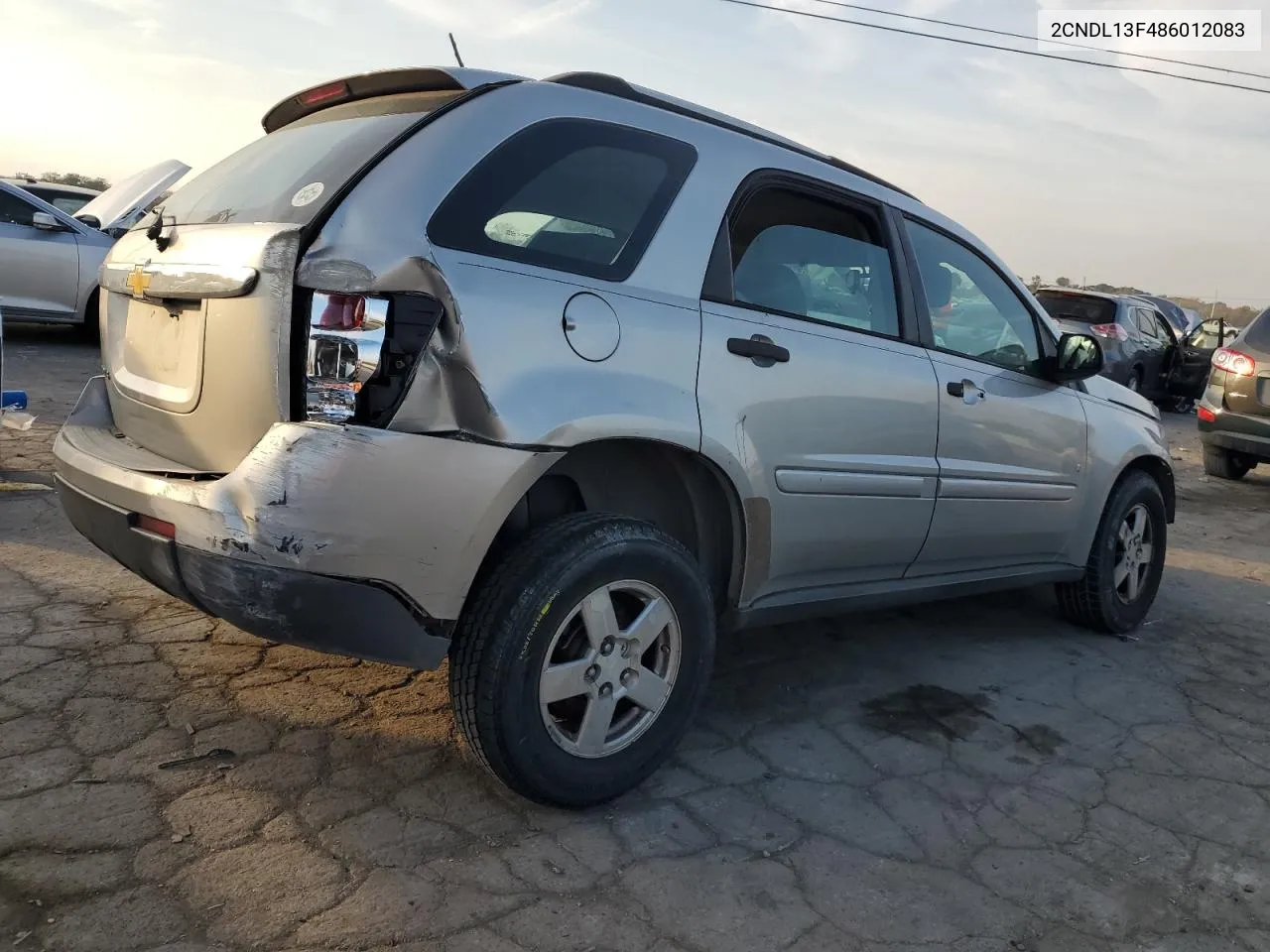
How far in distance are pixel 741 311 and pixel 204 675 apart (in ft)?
6.34

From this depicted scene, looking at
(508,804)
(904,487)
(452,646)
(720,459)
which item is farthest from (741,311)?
(508,804)

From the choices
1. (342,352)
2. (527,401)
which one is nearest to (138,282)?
(342,352)

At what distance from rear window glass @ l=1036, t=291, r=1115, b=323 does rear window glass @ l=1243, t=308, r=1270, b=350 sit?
191 inches

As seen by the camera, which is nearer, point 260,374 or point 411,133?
point 260,374

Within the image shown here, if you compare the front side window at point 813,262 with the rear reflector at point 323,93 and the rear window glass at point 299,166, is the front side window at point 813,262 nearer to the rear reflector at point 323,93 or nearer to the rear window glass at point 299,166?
the rear window glass at point 299,166

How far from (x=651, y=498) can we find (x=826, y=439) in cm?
55

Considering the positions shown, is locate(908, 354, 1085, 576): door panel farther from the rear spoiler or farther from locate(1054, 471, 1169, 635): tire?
the rear spoiler

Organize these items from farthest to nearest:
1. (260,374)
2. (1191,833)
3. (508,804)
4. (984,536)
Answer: (984,536) < (1191,833) < (508,804) < (260,374)

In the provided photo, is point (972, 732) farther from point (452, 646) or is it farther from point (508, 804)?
point (452, 646)

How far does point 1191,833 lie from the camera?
2781mm

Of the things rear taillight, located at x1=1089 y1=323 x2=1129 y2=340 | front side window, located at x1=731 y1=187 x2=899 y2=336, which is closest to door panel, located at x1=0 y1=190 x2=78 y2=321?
front side window, located at x1=731 y1=187 x2=899 y2=336

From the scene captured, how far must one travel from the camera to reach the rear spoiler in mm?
2615

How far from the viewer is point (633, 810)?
8.63 feet

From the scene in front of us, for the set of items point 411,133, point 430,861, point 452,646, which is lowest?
point 430,861
